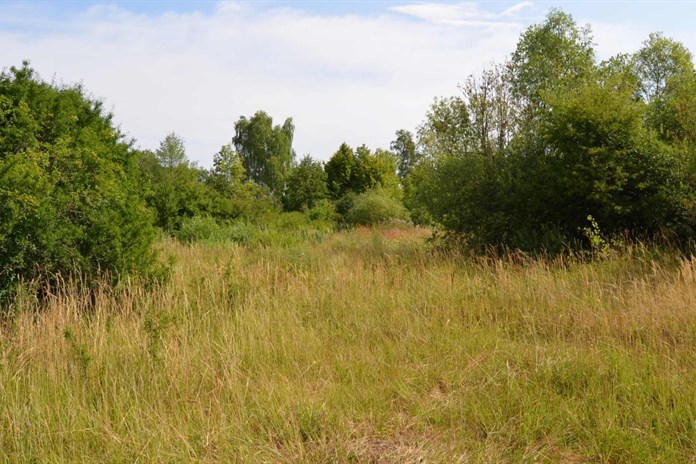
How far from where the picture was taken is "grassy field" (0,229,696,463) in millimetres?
3566

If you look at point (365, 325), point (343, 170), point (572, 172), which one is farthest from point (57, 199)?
point (343, 170)

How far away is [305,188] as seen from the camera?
38938 millimetres

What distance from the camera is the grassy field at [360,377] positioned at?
357 centimetres

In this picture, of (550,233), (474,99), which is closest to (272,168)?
(474,99)

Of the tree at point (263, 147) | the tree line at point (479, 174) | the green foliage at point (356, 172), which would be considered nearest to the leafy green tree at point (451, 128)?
the tree line at point (479, 174)

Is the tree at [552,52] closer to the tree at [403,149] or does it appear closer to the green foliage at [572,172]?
the green foliage at [572,172]

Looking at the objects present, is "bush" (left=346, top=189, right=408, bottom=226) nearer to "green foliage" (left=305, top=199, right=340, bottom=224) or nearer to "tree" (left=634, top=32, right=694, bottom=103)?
"green foliage" (left=305, top=199, right=340, bottom=224)

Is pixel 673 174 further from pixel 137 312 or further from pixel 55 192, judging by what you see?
pixel 55 192

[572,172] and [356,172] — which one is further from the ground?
[356,172]

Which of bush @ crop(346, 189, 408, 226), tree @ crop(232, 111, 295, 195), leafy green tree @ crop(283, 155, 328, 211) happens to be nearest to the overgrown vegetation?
bush @ crop(346, 189, 408, 226)

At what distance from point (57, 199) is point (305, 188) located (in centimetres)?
3195

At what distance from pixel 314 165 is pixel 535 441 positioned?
125 feet

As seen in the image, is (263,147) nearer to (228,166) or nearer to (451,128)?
(228,166)

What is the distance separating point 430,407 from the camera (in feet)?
13.4
